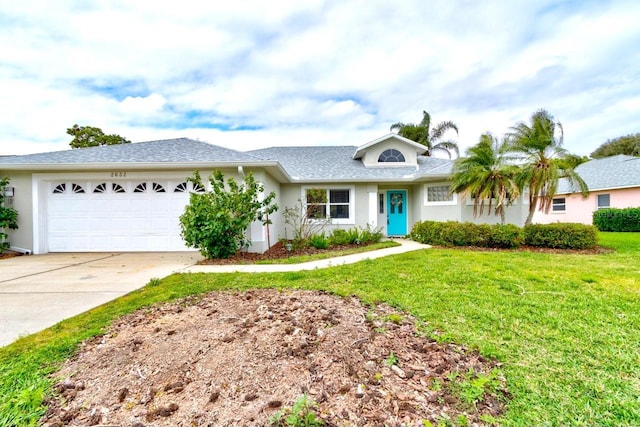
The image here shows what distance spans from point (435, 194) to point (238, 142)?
1552 centimetres

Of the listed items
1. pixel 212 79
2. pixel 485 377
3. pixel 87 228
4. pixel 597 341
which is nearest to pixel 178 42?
pixel 212 79

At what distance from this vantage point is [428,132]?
1980cm

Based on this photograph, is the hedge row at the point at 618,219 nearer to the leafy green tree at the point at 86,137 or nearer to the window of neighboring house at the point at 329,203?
→ the window of neighboring house at the point at 329,203

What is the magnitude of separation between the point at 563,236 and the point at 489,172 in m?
3.02

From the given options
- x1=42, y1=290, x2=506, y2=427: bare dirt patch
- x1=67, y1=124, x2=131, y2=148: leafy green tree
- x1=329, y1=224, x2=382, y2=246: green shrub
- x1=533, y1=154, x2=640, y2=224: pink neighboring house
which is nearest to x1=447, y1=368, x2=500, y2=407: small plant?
x1=42, y1=290, x2=506, y2=427: bare dirt patch

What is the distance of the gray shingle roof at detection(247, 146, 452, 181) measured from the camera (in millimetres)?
11719

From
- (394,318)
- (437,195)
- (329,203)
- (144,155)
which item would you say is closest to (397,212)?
(437,195)

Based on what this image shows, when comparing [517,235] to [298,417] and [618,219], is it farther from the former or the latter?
[618,219]

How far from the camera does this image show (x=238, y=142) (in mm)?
21188

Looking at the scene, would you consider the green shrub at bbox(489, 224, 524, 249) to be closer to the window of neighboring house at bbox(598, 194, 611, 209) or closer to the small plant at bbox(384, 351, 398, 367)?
the small plant at bbox(384, 351, 398, 367)

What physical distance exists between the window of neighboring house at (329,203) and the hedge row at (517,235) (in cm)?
406

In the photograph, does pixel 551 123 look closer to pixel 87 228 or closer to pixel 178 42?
pixel 178 42

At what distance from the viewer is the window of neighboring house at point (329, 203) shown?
38.5 feet

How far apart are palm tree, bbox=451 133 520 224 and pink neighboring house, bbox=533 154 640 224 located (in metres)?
8.26
